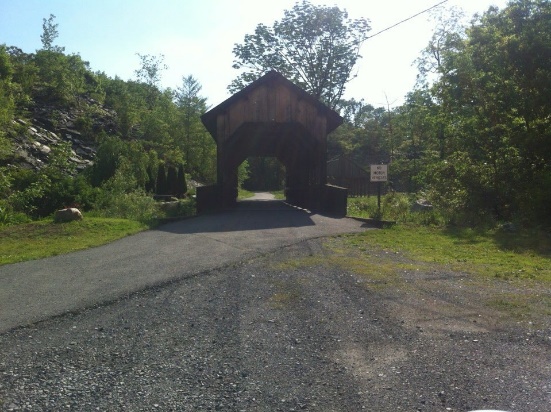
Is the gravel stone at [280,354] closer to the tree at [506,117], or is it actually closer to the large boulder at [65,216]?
the large boulder at [65,216]

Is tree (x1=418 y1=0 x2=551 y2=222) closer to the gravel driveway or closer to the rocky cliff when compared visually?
the gravel driveway

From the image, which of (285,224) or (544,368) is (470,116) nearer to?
(285,224)

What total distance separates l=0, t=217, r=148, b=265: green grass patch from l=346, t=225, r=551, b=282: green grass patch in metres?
5.58

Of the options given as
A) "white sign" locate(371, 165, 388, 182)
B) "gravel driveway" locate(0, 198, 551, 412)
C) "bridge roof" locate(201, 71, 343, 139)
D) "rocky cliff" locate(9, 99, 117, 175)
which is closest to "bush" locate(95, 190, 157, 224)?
"bridge roof" locate(201, 71, 343, 139)

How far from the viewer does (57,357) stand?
204 inches

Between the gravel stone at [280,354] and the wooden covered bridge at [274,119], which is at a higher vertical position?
the wooden covered bridge at [274,119]

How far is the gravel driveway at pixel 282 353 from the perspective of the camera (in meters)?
4.29

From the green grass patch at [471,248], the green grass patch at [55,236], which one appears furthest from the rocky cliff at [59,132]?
the green grass patch at [471,248]

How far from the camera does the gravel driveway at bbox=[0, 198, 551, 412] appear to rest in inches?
169

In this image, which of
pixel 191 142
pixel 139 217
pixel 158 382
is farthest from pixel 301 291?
pixel 191 142

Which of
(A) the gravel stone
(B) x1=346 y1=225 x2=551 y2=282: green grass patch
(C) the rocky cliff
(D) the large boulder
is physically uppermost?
(C) the rocky cliff

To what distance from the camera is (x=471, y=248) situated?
12.5m

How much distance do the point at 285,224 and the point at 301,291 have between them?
9058mm

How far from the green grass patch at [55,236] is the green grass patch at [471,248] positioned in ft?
18.3
